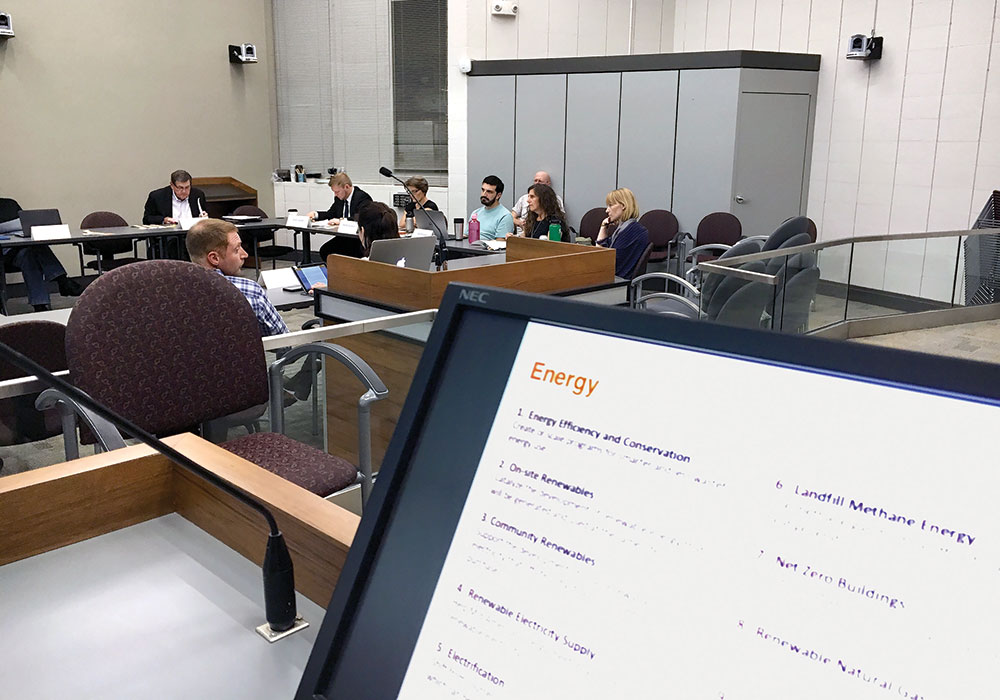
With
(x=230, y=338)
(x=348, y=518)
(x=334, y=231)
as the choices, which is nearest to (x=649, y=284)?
(x=334, y=231)

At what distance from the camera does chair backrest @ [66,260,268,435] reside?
7.63 feet

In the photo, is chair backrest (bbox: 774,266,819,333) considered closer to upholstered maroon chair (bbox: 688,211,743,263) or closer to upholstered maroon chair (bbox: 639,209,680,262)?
upholstered maroon chair (bbox: 688,211,743,263)

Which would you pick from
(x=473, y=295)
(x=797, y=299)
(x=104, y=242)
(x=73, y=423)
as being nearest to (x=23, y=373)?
(x=73, y=423)

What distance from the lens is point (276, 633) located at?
0.87 meters

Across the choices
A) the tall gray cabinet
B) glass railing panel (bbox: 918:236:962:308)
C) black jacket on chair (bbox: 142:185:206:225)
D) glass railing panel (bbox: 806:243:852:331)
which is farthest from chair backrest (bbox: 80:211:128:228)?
glass railing panel (bbox: 918:236:962:308)

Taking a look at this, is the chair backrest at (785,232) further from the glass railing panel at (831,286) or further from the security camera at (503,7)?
the security camera at (503,7)

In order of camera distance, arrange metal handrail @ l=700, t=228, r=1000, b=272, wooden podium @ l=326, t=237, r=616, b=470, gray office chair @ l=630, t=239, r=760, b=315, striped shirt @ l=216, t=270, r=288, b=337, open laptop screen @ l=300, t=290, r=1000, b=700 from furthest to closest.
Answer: metal handrail @ l=700, t=228, r=1000, b=272
gray office chair @ l=630, t=239, r=760, b=315
striped shirt @ l=216, t=270, r=288, b=337
wooden podium @ l=326, t=237, r=616, b=470
open laptop screen @ l=300, t=290, r=1000, b=700

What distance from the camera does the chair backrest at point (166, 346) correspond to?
2.32 metres

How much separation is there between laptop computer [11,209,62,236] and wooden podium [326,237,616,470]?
14.5ft

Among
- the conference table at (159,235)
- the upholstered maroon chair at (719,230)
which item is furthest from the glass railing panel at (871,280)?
the conference table at (159,235)

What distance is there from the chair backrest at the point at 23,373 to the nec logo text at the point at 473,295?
1.86 meters

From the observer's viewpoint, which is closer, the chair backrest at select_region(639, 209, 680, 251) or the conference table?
the conference table

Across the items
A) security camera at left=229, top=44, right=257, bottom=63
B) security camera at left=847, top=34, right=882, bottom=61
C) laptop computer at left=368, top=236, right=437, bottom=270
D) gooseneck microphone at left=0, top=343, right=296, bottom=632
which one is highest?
security camera at left=229, top=44, right=257, bottom=63

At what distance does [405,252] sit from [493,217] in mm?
3257
